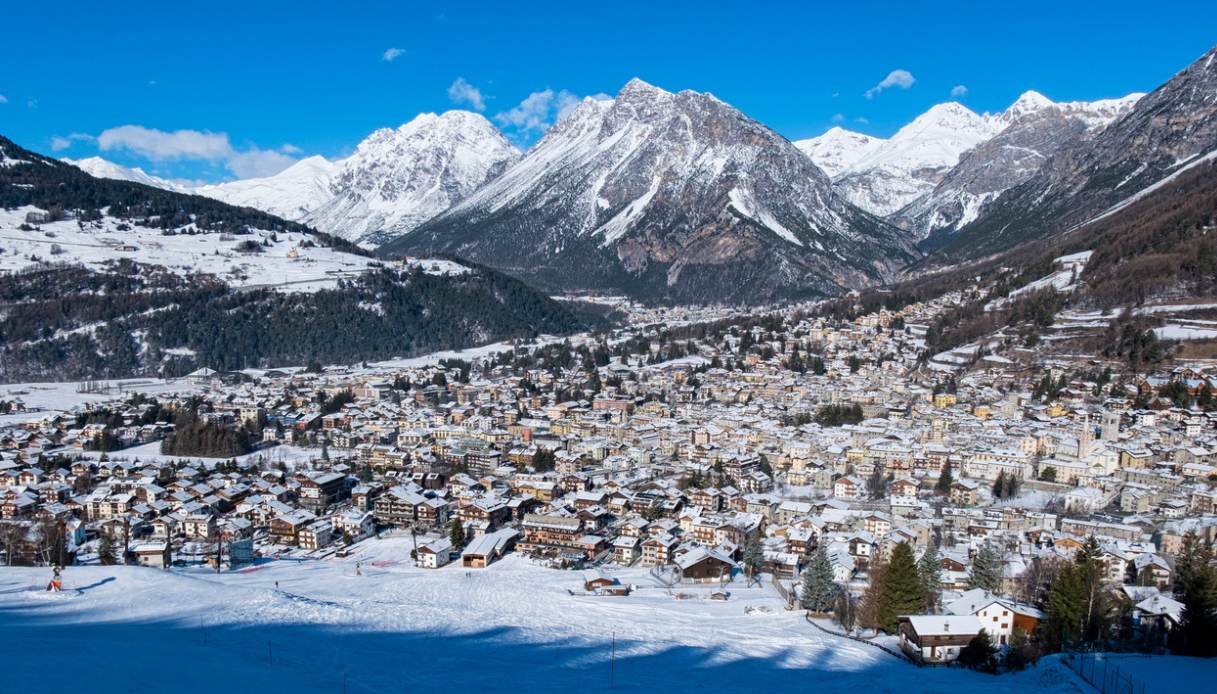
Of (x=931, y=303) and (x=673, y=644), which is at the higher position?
(x=931, y=303)

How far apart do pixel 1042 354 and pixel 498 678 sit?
172ft

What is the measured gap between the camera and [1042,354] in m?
59.9

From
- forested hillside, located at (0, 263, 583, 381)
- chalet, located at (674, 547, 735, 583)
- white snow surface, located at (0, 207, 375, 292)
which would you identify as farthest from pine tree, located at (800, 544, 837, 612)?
white snow surface, located at (0, 207, 375, 292)

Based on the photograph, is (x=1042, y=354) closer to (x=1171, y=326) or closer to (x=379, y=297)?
(x=1171, y=326)

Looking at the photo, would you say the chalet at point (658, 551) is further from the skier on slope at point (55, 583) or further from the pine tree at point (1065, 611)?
the skier on slope at point (55, 583)

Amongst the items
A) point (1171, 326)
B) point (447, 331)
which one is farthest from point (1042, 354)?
point (447, 331)

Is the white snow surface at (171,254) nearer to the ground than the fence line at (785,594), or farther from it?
farther from it

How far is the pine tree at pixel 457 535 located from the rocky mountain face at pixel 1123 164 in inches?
3790

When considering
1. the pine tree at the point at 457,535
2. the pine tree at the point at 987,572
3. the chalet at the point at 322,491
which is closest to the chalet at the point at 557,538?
the pine tree at the point at 457,535

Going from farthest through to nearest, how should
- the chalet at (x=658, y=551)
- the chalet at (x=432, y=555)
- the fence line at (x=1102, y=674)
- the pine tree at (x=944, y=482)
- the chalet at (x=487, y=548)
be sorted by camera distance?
the pine tree at (x=944, y=482) → the chalet at (x=658, y=551) → the chalet at (x=487, y=548) → the chalet at (x=432, y=555) → the fence line at (x=1102, y=674)

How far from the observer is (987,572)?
81.7 feet

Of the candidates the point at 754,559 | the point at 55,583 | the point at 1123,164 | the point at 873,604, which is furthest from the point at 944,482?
the point at 1123,164

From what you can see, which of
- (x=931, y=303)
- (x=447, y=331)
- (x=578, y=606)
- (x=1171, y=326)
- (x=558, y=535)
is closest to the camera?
(x=578, y=606)

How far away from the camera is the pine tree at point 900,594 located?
2169 cm
